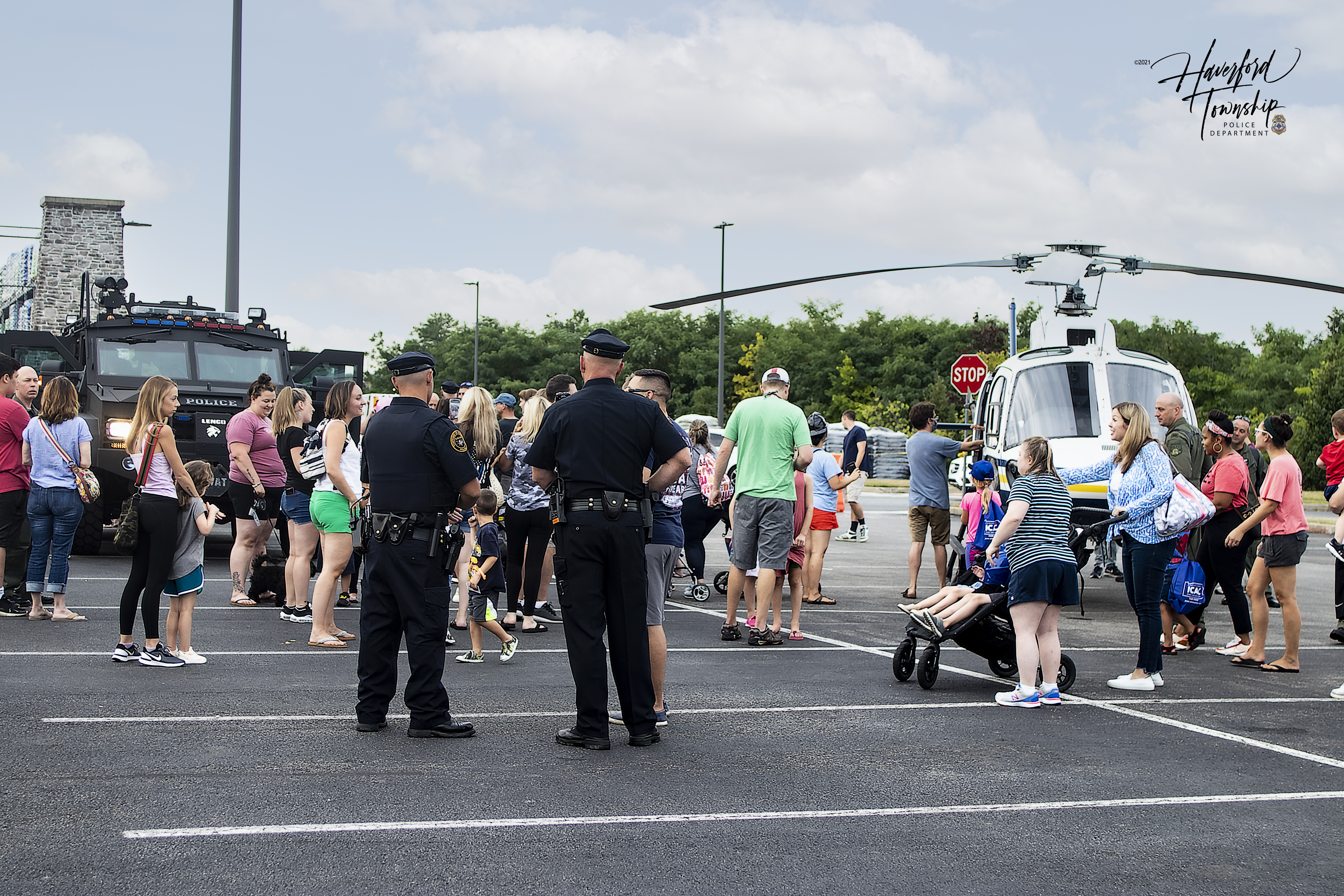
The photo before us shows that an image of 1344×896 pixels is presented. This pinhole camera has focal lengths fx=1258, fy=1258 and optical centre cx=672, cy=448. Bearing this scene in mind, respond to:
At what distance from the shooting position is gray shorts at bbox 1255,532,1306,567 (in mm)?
8969

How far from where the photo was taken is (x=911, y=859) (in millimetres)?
4551

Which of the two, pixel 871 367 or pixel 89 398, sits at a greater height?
pixel 871 367

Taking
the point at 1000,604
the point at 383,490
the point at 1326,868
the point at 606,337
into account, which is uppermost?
the point at 606,337

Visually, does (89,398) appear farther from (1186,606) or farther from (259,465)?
(1186,606)

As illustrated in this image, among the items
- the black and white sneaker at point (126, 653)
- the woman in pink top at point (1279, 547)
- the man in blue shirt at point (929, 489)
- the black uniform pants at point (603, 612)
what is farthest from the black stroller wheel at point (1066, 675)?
the black and white sneaker at point (126, 653)

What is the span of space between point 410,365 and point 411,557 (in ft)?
3.29

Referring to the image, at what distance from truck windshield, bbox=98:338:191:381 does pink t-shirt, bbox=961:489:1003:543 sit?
9714 mm

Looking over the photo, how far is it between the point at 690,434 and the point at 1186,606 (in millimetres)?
5539

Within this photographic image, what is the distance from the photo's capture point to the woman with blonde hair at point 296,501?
978 centimetres

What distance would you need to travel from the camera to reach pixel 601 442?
615 centimetres

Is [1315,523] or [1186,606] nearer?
[1186,606]

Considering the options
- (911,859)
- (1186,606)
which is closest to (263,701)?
(911,859)

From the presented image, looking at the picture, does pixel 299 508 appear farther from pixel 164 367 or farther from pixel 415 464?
pixel 164 367

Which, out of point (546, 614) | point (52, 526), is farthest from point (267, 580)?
point (546, 614)
